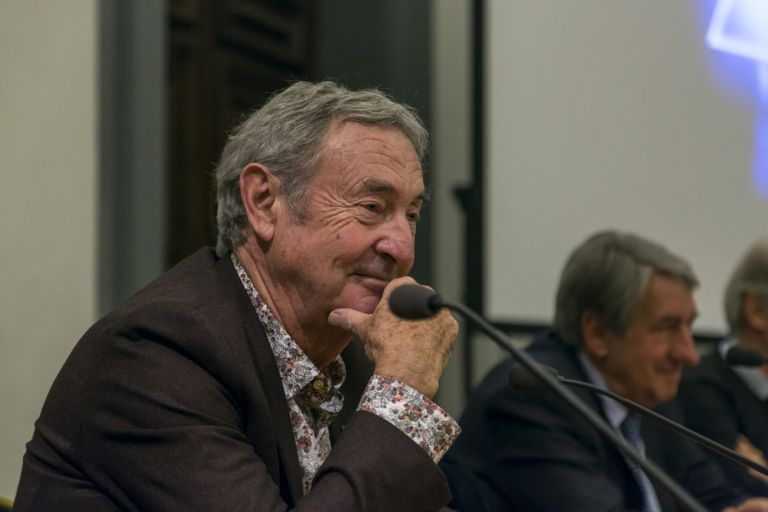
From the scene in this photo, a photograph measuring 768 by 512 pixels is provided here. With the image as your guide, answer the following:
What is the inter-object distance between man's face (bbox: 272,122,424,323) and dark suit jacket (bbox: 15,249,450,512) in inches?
5.3

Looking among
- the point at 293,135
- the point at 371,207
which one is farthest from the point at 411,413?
the point at 293,135

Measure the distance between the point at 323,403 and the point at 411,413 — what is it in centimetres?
30

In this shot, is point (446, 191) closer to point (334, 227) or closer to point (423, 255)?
point (423, 255)

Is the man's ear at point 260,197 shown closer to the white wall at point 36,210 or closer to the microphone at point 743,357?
the microphone at point 743,357

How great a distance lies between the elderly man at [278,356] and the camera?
162 cm

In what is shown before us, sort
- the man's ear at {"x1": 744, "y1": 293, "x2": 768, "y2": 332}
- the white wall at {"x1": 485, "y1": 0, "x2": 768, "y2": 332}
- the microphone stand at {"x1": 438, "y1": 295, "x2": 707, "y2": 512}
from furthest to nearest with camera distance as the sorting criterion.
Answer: the white wall at {"x1": 485, "y1": 0, "x2": 768, "y2": 332}
the man's ear at {"x1": 744, "y1": 293, "x2": 768, "y2": 332}
the microphone stand at {"x1": 438, "y1": 295, "x2": 707, "y2": 512}

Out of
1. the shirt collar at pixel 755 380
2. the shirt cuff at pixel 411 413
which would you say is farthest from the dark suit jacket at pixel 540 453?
the shirt cuff at pixel 411 413

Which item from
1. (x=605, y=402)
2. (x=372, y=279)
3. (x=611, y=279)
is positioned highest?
(x=372, y=279)

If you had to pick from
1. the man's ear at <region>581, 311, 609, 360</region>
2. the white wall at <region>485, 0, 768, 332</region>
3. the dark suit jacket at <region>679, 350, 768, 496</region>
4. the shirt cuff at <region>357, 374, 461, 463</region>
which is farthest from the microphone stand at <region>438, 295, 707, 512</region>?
the white wall at <region>485, 0, 768, 332</region>

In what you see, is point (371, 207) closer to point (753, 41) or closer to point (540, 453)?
point (540, 453)

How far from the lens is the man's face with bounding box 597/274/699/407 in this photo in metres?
2.99

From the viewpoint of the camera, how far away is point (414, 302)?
162cm

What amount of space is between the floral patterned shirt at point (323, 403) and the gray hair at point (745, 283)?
1.81 m

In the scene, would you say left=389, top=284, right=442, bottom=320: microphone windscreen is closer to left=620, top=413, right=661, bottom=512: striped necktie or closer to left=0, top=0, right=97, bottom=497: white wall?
left=620, top=413, right=661, bottom=512: striped necktie
